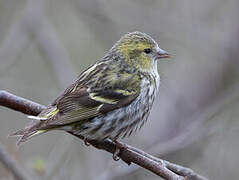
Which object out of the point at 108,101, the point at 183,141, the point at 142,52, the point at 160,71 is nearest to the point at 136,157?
the point at 108,101

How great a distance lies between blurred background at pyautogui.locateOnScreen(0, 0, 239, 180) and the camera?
7285mm

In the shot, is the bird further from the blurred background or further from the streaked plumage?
the blurred background

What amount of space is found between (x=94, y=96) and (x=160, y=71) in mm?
3925

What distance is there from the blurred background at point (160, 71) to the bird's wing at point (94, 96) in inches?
49.6

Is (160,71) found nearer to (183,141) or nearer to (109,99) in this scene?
(183,141)

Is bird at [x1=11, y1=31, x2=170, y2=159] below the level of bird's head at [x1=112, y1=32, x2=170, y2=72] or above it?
below

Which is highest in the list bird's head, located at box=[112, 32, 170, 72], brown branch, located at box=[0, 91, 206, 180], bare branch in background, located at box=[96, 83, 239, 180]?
bird's head, located at box=[112, 32, 170, 72]

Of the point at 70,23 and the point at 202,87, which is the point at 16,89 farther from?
Answer: the point at 202,87

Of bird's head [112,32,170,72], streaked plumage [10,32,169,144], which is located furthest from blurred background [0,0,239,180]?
bird's head [112,32,170,72]

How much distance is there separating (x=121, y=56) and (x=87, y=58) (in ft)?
12.7

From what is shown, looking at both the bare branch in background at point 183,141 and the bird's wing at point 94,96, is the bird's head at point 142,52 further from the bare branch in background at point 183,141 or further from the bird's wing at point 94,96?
the bare branch in background at point 183,141

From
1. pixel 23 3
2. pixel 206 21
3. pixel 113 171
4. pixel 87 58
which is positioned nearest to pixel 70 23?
pixel 87 58

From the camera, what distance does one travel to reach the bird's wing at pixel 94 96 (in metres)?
5.08

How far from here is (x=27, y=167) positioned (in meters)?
6.75
